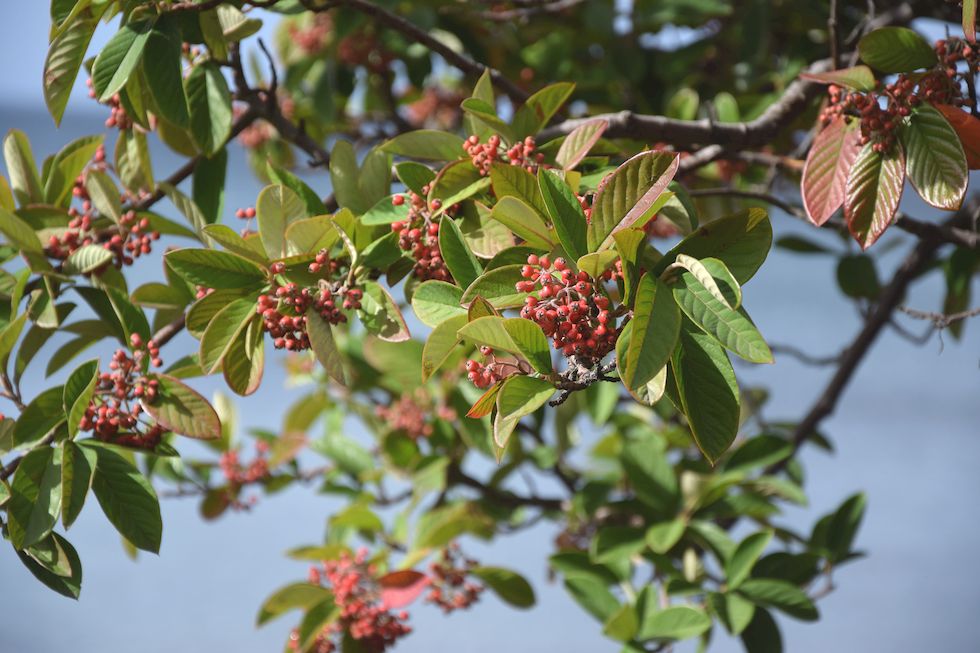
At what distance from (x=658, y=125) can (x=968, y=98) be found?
11.8 inches

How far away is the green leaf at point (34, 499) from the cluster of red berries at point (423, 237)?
357 millimetres

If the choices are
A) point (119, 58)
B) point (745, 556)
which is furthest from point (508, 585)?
point (119, 58)

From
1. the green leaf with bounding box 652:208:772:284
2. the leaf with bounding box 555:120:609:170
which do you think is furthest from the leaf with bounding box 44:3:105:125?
the green leaf with bounding box 652:208:772:284

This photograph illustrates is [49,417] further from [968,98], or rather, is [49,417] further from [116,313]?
[968,98]

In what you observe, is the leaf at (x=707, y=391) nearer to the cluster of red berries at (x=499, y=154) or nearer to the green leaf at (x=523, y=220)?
the green leaf at (x=523, y=220)

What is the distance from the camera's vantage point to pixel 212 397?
1892mm

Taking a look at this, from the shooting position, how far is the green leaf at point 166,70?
0.91m

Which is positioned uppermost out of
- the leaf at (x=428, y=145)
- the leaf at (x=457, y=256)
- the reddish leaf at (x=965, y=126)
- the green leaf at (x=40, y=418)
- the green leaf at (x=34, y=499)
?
the reddish leaf at (x=965, y=126)

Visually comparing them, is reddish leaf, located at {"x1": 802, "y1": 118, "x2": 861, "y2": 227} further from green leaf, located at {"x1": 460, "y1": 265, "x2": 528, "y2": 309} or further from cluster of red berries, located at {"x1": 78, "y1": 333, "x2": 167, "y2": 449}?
cluster of red berries, located at {"x1": 78, "y1": 333, "x2": 167, "y2": 449}

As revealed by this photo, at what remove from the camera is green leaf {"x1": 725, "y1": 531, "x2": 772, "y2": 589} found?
125 centimetres

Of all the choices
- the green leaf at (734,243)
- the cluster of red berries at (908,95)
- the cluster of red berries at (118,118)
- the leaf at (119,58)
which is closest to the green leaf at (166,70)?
the leaf at (119,58)

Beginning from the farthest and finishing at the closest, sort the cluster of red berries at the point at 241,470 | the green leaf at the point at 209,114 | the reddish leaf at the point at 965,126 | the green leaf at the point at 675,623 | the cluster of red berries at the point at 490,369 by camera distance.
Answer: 1. the cluster of red berries at the point at 241,470
2. the green leaf at the point at 675,623
3. the green leaf at the point at 209,114
4. the reddish leaf at the point at 965,126
5. the cluster of red berries at the point at 490,369

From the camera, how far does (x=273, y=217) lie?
34.2 inches

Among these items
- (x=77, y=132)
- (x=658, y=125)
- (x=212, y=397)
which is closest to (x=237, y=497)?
(x=212, y=397)
